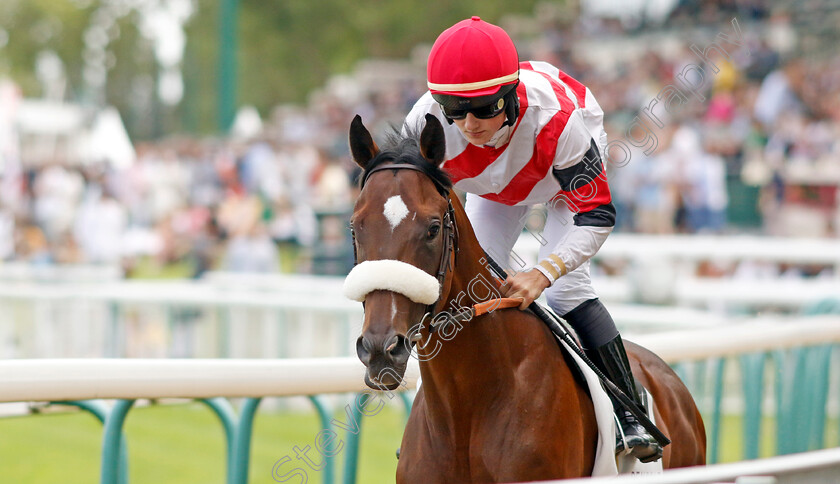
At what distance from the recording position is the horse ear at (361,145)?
289cm

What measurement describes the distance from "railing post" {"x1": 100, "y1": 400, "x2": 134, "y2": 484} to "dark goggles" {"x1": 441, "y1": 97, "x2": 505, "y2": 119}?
1.26 m

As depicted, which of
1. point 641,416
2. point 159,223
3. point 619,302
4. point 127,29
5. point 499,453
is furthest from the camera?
point 127,29

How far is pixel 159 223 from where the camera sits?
1781 cm

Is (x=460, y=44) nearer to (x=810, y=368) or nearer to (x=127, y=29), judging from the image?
(x=810, y=368)

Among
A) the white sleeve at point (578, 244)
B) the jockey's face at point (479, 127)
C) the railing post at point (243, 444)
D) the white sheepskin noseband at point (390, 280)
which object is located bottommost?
the railing post at point (243, 444)

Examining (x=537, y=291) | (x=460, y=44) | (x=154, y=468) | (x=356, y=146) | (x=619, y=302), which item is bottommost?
(x=154, y=468)

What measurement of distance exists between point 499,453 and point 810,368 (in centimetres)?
303

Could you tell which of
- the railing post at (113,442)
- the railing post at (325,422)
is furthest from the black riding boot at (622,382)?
the railing post at (113,442)

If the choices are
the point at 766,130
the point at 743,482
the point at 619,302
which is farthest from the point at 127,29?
the point at 743,482

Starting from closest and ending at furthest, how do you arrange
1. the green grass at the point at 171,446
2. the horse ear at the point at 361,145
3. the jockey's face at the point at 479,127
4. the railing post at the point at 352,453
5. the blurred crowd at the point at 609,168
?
the horse ear at the point at 361,145 < the jockey's face at the point at 479,127 < the railing post at the point at 352,453 < the green grass at the point at 171,446 < the blurred crowd at the point at 609,168

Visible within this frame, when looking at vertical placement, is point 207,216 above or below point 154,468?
above

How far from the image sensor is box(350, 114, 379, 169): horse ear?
2891 mm

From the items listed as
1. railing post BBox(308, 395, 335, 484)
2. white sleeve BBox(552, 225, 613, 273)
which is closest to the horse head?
white sleeve BBox(552, 225, 613, 273)

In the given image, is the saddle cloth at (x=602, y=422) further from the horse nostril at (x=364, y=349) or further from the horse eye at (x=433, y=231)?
the horse nostril at (x=364, y=349)
